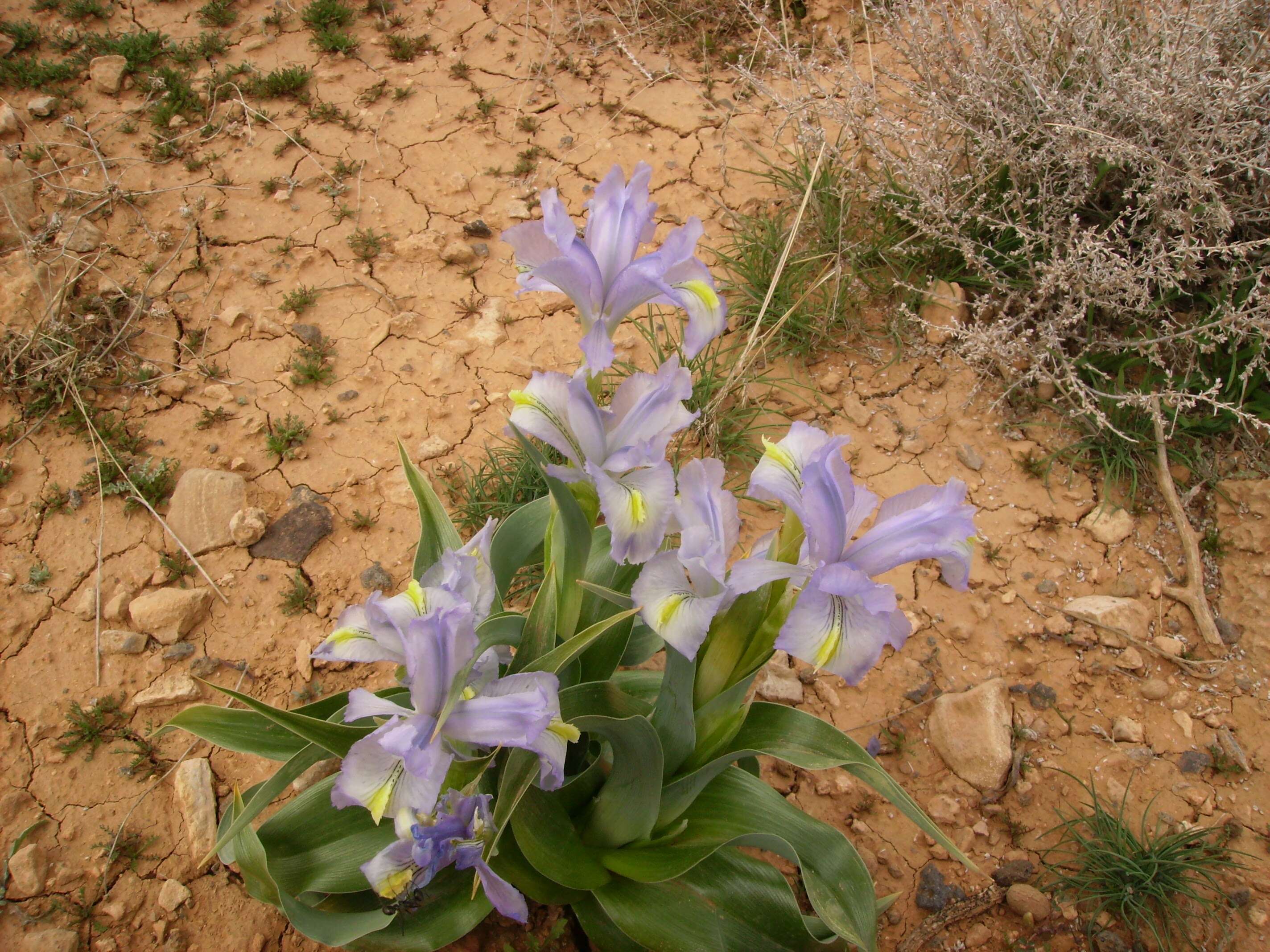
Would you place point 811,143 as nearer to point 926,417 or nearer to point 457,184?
point 926,417

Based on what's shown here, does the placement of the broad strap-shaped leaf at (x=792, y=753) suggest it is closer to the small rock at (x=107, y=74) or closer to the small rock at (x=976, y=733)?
the small rock at (x=976, y=733)

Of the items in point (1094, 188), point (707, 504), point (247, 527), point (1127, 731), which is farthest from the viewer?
point (1094, 188)

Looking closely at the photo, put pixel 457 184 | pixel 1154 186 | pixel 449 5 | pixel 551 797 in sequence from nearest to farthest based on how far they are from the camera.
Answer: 1. pixel 551 797
2. pixel 1154 186
3. pixel 457 184
4. pixel 449 5

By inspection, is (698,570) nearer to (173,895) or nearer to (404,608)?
(404,608)

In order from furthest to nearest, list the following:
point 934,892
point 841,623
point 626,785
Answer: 1. point 934,892
2. point 626,785
3. point 841,623

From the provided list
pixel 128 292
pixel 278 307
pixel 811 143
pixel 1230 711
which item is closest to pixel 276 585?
pixel 278 307

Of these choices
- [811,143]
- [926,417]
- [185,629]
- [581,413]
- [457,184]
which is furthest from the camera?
[457,184]

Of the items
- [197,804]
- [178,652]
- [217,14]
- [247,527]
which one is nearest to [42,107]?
[217,14]

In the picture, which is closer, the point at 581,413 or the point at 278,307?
the point at 581,413
